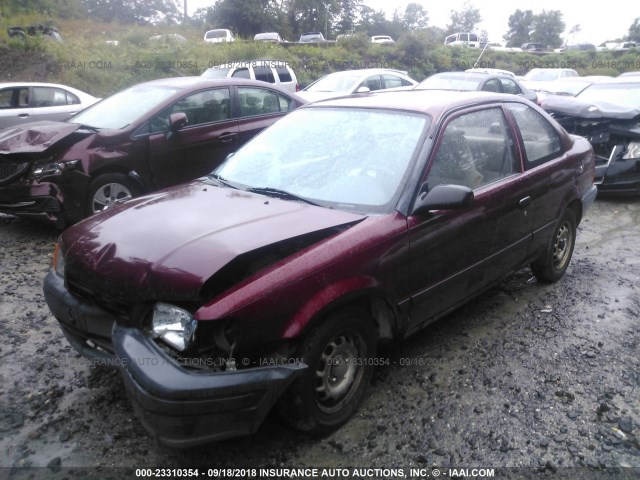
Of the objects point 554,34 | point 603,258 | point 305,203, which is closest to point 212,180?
point 305,203

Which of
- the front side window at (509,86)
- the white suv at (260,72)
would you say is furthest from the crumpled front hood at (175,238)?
the white suv at (260,72)

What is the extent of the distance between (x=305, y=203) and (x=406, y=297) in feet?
2.58

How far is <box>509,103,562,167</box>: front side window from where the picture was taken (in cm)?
406

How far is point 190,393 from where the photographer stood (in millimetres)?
2152

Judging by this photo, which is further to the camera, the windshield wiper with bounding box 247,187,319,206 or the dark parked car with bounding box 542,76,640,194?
the dark parked car with bounding box 542,76,640,194

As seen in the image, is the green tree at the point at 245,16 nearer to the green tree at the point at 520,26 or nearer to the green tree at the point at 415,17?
the green tree at the point at 415,17

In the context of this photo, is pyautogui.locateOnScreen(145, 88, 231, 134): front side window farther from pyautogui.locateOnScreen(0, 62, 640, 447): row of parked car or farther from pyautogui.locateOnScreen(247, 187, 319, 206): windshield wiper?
pyautogui.locateOnScreen(247, 187, 319, 206): windshield wiper

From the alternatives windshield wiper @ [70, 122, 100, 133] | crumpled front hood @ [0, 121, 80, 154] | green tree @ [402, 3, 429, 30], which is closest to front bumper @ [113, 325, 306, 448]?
crumpled front hood @ [0, 121, 80, 154]

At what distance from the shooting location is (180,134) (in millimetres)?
6098

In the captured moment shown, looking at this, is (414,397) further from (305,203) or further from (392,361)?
(305,203)

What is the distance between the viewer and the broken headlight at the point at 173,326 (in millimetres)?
2326

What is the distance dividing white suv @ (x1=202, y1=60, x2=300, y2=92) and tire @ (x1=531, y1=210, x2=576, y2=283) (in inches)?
403

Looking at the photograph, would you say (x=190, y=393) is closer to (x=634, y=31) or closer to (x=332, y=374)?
(x=332, y=374)

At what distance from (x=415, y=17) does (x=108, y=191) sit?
7195 cm
